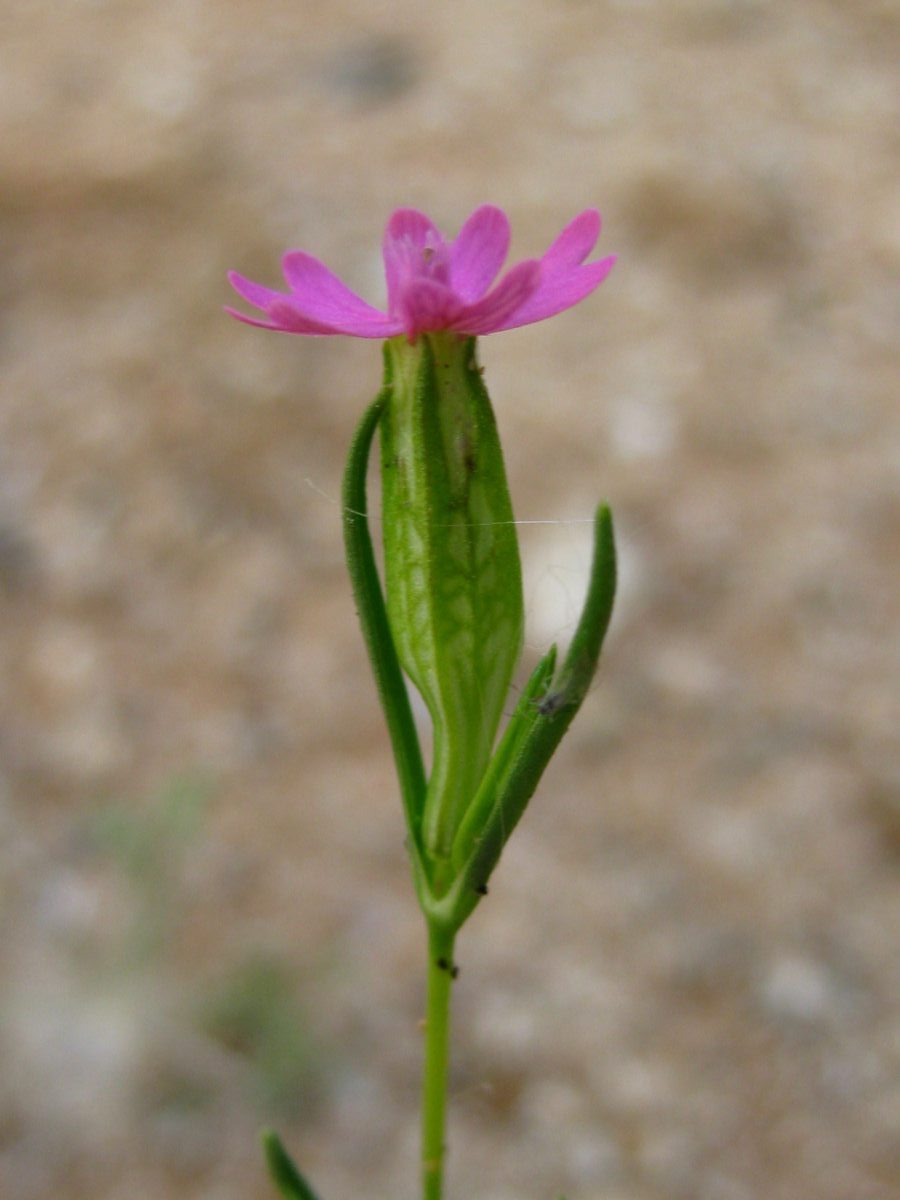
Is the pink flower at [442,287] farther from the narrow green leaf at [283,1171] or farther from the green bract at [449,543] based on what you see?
the narrow green leaf at [283,1171]

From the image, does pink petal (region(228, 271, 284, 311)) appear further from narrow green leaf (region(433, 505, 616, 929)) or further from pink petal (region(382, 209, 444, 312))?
Answer: narrow green leaf (region(433, 505, 616, 929))

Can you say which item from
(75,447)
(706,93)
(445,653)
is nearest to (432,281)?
(445,653)

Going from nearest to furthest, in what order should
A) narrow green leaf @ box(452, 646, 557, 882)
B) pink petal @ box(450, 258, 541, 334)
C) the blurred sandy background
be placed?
pink petal @ box(450, 258, 541, 334) → narrow green leaf @ box(452, 646, 557, 882) → the blurred sandy background

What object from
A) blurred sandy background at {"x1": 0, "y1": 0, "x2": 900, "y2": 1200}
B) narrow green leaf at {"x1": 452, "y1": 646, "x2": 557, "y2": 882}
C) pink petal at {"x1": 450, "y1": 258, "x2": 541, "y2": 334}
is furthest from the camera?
blurred sandy background at {"x1": 0, "y1": 0, "x2": 900, "y2": 1200}

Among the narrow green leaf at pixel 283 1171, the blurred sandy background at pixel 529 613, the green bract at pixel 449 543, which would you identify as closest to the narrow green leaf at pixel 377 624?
the green bract at pixel 449 543

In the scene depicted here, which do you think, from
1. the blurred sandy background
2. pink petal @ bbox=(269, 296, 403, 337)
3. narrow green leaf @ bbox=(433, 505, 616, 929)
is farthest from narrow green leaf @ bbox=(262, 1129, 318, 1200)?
the blurred sandy background

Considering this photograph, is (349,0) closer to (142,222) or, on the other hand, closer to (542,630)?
(142,222)

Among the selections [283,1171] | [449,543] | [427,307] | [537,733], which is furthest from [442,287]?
[283,1171]

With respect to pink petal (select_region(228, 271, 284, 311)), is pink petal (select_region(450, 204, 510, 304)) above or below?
above
